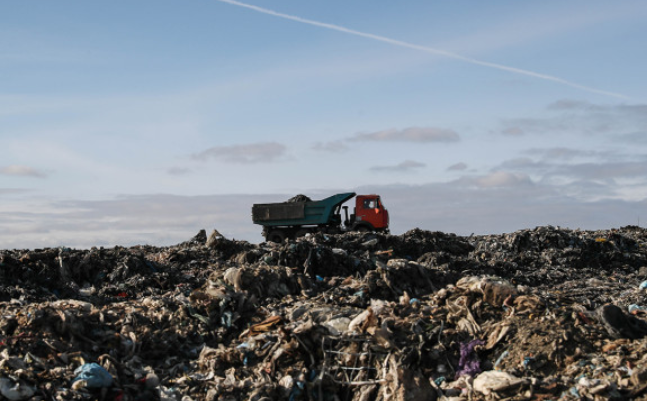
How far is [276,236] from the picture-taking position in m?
26.5

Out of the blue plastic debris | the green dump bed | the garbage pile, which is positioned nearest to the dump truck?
the green dump bed

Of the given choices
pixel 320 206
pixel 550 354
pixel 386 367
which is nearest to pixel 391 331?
pixel 386 367

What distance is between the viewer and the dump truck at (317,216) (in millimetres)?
25844

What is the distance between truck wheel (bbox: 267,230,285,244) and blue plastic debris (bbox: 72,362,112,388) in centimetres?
1754

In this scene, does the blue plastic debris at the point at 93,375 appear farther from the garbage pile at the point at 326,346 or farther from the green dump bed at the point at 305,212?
the green dump bed at the point at 305,212

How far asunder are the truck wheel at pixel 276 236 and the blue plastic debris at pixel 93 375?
17.5 m

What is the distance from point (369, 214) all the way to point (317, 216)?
6.85 feet

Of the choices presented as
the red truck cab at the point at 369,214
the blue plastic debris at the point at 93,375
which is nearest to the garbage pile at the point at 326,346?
the blue plastic debris at the point at 93,375

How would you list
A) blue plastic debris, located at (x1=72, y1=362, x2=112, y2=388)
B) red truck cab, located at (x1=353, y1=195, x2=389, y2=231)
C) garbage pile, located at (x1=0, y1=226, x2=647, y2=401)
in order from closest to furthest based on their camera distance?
garbage pile, located at (x1=0, y1=226, x2=647, y2=401) → blue plastic debris, located at (x1=72, y1=362, x2=112, y2=388) → red truck cab, located at (x1=353, y1=195, x2=389, y2=231)

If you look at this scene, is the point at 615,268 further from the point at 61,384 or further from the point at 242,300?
the point at 61,384

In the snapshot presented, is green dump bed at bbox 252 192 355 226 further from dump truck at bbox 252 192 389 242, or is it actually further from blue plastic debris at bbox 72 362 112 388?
blue plastic debris at bbox 72 362 112 388

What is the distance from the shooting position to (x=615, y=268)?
21500mm

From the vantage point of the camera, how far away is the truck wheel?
2621cm

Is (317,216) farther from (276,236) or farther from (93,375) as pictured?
(93,375)
